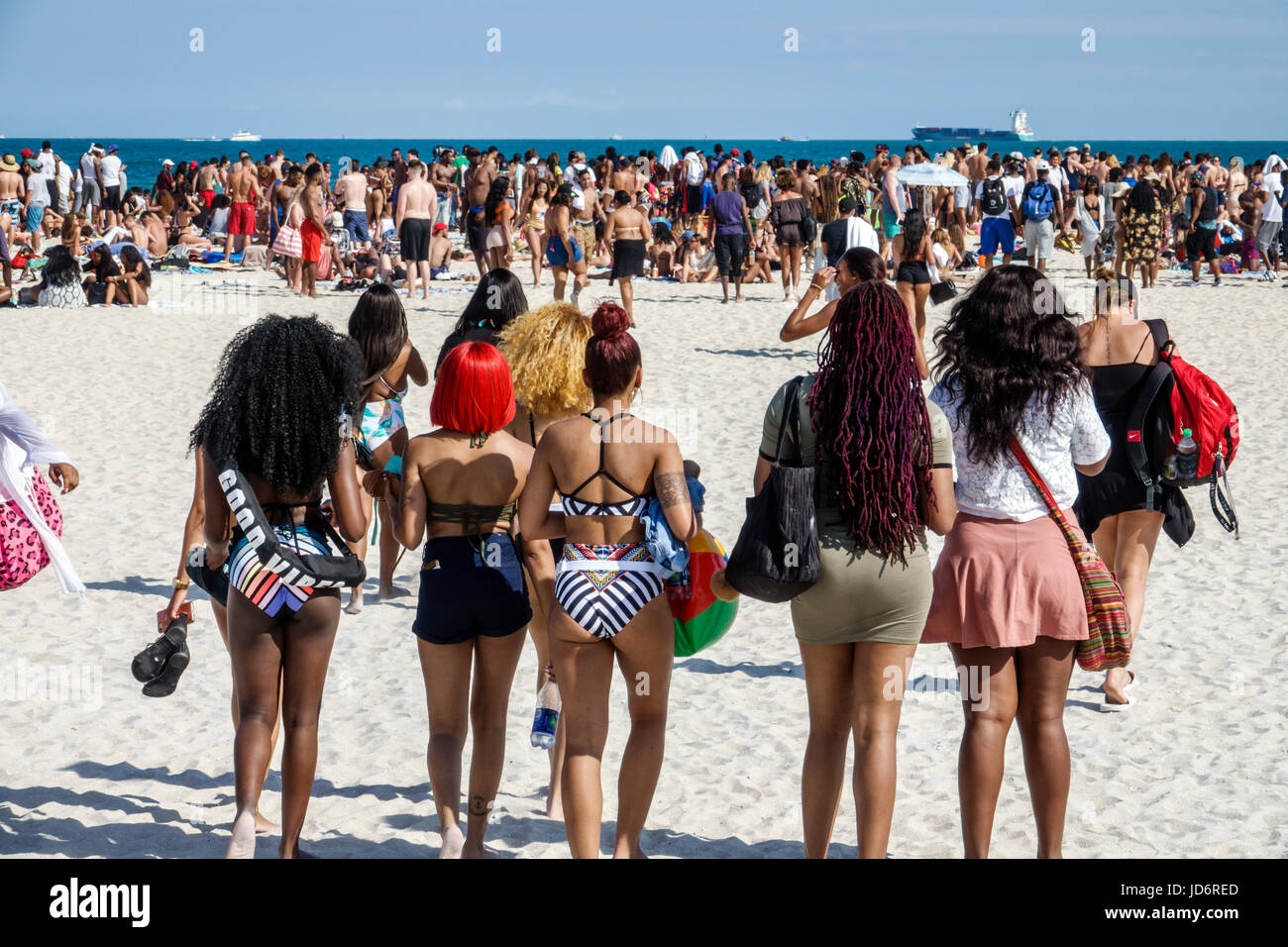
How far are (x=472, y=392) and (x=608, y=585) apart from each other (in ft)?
2.37

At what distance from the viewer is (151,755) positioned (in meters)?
4.96

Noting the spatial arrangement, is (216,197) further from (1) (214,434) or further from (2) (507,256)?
(1) (214,434)

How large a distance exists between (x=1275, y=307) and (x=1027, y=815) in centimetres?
1435

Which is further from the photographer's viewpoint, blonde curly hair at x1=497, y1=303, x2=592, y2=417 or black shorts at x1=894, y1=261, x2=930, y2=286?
black shorts at x1=894, y1=261, x2=930, y2=286

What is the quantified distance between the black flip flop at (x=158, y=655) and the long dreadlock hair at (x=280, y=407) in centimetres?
116

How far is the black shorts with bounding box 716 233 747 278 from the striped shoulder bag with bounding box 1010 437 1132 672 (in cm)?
1315

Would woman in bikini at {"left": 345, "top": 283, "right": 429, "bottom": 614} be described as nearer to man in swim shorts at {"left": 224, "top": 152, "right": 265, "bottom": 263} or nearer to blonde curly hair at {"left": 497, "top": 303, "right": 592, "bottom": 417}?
blonde curly hair at {"left": 497, "top": 303, "right": 592, "bottom": 417}

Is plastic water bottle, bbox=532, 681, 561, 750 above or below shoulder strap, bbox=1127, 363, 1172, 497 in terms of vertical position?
below

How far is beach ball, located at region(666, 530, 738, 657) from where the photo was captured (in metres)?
3.65

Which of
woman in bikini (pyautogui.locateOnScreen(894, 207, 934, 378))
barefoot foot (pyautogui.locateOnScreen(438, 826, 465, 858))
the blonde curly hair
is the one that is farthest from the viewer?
woman in bikini (pyautogui.locateOnScreen(894, 207, 934, 378))

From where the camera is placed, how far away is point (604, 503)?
138 inches

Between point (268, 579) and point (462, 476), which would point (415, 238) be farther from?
point (268, 579)

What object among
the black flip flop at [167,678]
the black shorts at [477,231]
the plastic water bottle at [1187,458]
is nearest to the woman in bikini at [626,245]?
the black shorts at [477,231]

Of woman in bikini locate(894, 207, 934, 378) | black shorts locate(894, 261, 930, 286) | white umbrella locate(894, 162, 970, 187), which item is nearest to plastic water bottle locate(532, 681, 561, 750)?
woman in bikini locate(894, 207, 934, 378)
